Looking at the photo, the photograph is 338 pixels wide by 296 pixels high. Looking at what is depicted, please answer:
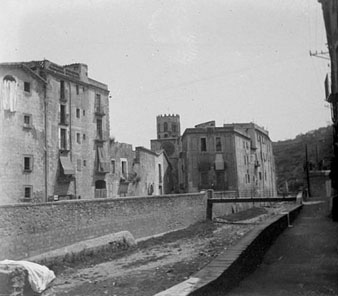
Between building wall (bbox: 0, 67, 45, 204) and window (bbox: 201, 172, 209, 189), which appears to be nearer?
building wall (bbox: 0, 67, 45, 204)

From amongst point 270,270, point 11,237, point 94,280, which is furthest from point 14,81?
point 270,270

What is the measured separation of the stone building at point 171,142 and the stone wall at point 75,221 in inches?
879

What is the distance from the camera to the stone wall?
47.8 feet

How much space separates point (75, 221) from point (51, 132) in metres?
13.9

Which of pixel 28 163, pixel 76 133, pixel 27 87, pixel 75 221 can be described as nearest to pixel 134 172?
pixel 76 133

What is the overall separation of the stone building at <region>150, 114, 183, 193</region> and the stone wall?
73.3 feet

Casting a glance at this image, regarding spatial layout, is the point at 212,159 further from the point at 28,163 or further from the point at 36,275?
the point at 36,275

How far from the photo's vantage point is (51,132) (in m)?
30.2

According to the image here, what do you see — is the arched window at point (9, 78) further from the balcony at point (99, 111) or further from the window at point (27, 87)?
the balcony at point (99, 111)

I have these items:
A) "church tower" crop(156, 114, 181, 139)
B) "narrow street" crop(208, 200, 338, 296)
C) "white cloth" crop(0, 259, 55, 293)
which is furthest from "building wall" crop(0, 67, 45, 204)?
"church tower" crop(156, 114, 181, 139)

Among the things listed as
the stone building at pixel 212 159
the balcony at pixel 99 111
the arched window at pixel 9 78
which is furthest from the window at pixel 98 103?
the stone building at pixel 212 159

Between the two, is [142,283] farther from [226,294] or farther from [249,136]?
[249,136]

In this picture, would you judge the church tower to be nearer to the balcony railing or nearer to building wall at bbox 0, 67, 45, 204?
the balcony railing

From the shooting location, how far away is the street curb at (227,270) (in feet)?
14.9
